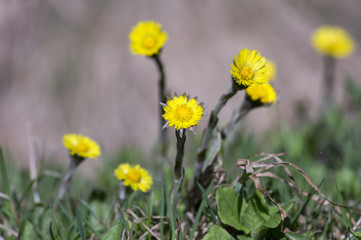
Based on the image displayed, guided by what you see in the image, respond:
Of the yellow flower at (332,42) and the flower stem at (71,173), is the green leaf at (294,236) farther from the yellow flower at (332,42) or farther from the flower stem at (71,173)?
the yellow flower at (332,42)

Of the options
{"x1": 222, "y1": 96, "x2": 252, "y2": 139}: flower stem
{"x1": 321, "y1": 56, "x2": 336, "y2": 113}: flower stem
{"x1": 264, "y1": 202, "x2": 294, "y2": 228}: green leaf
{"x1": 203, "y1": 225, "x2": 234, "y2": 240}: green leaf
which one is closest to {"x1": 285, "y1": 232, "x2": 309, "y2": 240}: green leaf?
{"x1": 264, "y1": 202, "x2": 294, "y2": 228}: green leaf

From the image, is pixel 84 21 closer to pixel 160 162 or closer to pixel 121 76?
pixel 121 76

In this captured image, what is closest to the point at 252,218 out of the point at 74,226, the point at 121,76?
the point at 74,226

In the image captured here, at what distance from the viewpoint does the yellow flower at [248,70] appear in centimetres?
119

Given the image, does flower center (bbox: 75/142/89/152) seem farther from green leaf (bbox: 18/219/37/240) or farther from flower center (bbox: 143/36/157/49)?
flower center (bbox: 143/36/157/49)

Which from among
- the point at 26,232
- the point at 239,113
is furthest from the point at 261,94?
the point at 26,232

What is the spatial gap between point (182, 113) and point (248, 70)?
0.24m

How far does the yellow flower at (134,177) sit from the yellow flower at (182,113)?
14.9 inches

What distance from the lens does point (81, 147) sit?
5.30ft

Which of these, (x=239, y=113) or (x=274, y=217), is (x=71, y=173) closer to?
(x=239, y=113)

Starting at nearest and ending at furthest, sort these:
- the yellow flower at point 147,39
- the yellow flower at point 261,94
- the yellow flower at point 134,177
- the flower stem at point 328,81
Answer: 1. the yellow flower at point 134,177
2. the yellow flower at point 261,94
3. the yellow flower at point 147,39
4. the flower stem at point 328,81

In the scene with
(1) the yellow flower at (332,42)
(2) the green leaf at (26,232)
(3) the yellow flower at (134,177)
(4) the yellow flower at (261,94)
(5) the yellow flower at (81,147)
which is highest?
(1) the yellow flower at (332,42)

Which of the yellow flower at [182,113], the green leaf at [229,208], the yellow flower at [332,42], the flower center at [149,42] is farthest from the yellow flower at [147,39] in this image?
the yellow flower at [332,42]

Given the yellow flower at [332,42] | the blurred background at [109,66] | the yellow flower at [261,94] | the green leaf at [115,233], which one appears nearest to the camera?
the green leaf at [115,233]
